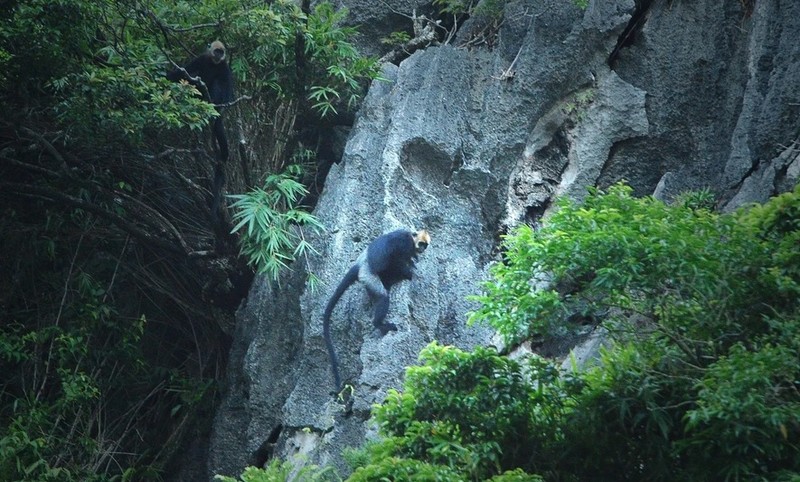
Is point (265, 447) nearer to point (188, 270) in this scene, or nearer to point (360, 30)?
point (188, 270)

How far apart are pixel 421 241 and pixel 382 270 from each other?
A: 15.4 inches

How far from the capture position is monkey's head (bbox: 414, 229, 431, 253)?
7.22 meters

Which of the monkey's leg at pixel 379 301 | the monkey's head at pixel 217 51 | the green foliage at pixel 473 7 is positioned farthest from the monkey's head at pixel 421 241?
the green foliage at pixel 473 7

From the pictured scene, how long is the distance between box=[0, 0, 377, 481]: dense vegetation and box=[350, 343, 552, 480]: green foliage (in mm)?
2947

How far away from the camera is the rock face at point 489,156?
23.2 feet

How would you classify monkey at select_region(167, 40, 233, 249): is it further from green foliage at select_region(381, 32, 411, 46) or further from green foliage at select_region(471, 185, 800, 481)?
green foliage at select_region(471, 185, 800, 481)

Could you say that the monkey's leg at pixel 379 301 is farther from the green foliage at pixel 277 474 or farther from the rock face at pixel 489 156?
the green foliage at pixel 277 474

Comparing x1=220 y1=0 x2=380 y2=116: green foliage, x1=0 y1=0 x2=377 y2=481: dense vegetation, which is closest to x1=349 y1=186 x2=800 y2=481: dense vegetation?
x1=0 y1=0 x2=377 y2=481: dense vegetation

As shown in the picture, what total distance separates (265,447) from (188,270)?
194cm

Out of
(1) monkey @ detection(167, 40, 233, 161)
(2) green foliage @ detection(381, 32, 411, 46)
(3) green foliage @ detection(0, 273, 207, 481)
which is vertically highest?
(2) green foliage @ detection(381, 32, 411, 46)

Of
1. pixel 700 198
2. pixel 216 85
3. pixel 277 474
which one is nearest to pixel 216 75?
pixel 216 85

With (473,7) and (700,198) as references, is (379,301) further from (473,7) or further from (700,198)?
(473,7)

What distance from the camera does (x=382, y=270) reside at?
281 inches

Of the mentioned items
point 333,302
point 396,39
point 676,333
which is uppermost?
point 396,39
